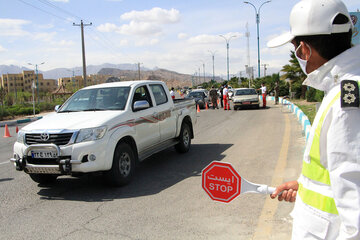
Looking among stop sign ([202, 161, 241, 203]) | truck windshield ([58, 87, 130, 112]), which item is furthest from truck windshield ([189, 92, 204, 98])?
stop sign ([202, 161, 241, 203])

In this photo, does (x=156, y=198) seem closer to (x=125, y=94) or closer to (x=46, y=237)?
(x=46, y=237)

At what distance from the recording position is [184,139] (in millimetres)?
8977

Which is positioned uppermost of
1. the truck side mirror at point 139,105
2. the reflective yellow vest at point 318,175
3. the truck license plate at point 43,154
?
the truck side mirror at point 139,105

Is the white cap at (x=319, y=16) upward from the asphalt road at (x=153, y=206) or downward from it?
upward

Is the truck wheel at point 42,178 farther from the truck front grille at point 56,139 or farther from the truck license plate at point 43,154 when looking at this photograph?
the truck front grille at point 56,139

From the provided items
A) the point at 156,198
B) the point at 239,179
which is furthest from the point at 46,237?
the point at 239,179

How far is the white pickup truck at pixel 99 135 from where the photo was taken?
5.65 meters

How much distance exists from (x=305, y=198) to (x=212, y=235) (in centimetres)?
265

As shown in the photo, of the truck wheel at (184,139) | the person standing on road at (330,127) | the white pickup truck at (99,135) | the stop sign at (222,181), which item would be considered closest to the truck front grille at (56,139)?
the white pickup truck at (99,135)

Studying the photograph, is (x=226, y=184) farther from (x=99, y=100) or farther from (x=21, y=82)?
(x=21, y=82)

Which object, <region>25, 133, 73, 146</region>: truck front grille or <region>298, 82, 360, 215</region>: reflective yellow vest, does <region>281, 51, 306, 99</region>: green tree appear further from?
<region>298, 82, 360, 215</region>: reflective yellow vest

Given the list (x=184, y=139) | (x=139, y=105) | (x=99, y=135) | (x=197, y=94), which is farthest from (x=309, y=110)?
(x=99, y=135)

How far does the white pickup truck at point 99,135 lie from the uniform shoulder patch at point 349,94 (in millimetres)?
4761

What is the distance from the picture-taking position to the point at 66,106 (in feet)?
23.9
